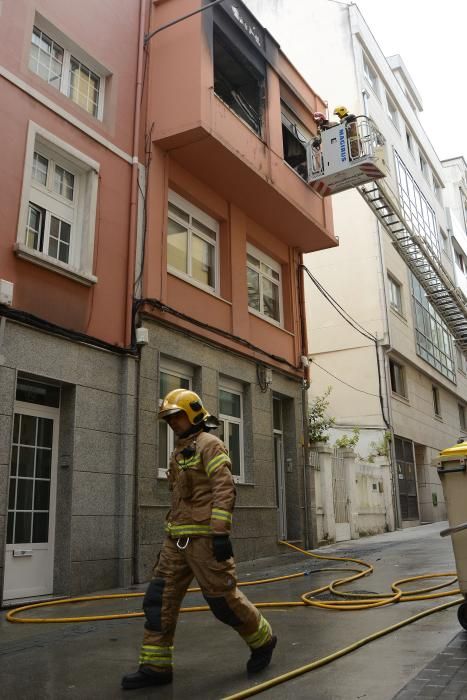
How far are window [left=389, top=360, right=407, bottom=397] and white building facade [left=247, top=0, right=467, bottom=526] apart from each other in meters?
0.04

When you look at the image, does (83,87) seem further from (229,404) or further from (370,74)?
(370,74)

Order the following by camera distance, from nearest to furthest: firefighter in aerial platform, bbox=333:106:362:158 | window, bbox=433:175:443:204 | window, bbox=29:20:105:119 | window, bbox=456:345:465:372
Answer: window, bbox=29:20:105:119, firefighter in aerial platform, bbox=333:106:362:158, window, bbox=456:345:465:372, window, bbox=433:175:443:204

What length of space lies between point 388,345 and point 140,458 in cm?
1318

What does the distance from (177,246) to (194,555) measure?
832 cm

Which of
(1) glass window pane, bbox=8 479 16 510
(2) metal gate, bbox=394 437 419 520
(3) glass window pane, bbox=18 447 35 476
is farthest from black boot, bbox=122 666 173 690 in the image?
(2) metal gate, bbox=394 437 419 520

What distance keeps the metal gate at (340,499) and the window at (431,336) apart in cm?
974

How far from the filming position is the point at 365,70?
83.4ft

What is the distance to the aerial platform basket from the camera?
1441 cm

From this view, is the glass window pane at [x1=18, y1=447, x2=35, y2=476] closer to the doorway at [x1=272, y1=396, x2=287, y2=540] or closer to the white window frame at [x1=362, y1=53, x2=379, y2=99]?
the doorway at [x1=272, y1=396, x2=287, y2=540]

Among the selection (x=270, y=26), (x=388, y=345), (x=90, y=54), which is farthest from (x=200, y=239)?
(x=270, y=26)

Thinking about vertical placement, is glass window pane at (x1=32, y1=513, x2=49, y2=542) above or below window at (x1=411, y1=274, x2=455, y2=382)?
below

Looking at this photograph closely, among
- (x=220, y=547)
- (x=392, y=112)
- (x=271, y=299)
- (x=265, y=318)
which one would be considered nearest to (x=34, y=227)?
(x=265, y=318)

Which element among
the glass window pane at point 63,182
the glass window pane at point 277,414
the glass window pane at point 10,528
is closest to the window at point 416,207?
the glass window pane at point 277,414

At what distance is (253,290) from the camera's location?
14.2 m
